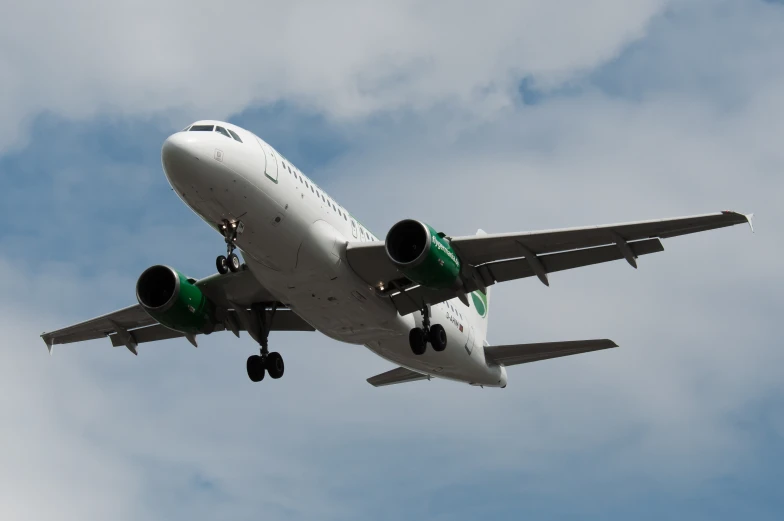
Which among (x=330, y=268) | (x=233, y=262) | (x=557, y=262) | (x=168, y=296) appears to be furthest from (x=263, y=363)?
(x=557, y=262)

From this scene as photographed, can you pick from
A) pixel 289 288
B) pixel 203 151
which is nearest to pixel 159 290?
pixel 289 288

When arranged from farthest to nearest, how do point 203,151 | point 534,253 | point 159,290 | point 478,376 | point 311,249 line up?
point 478,376, point 159,290, point 534,253, point 311,249, point 203,151

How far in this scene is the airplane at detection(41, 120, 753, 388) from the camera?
27.0m

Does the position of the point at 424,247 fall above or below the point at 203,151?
below

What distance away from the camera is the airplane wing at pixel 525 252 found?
2867 cm

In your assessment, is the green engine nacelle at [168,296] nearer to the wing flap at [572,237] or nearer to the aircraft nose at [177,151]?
the aircraft nose at [177,151]

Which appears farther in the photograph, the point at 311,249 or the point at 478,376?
the point at 478,376

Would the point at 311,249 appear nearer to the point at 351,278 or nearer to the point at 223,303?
the point at 351,278

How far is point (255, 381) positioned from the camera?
3362 centimetres

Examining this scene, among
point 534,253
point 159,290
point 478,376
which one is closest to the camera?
point 534,253

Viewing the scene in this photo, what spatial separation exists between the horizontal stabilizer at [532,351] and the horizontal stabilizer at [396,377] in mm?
2579

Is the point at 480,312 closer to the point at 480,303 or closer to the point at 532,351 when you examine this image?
the point at 480,303

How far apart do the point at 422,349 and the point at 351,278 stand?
3522 millimetres

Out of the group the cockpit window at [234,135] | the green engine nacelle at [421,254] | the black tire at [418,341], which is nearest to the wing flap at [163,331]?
the black tire at [418,341]
